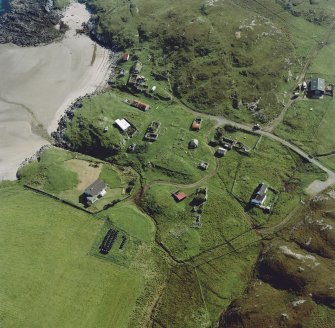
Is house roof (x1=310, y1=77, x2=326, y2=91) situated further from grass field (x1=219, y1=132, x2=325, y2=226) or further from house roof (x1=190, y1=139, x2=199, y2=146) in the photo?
house roof (x1=190, y1=139, x2=199, y2=146)

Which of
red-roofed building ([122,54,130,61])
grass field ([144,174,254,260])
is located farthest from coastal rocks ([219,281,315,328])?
red-roofed building ([122,54,130,61])

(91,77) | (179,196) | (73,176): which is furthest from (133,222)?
(91,77)

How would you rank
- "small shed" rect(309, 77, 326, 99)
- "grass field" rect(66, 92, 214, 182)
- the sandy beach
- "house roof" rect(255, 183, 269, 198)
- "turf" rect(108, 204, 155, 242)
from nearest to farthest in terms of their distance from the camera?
1. "turf" rect(108, 204, 155, 242)
2. "house roof" rect(255, 183, 269, 198)
3. "grass field" rect(66, 92, 214, 182)
4. the sandy beach
5. "small shed" rect(309, 77, 326, 99)

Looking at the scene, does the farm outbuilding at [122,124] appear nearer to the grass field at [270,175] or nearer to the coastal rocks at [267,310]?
the grass field at [270,175]

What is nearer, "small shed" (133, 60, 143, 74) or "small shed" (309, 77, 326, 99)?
"small shed" (309, 77, 326, 99)

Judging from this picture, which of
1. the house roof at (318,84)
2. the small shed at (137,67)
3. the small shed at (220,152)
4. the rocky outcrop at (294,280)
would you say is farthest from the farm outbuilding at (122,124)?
the house roof at (318,84)

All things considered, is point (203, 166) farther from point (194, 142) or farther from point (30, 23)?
point (30, 23)

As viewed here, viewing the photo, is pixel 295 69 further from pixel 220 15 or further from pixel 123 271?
pixel 123 271

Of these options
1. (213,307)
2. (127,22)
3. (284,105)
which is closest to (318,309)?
(213,307)
